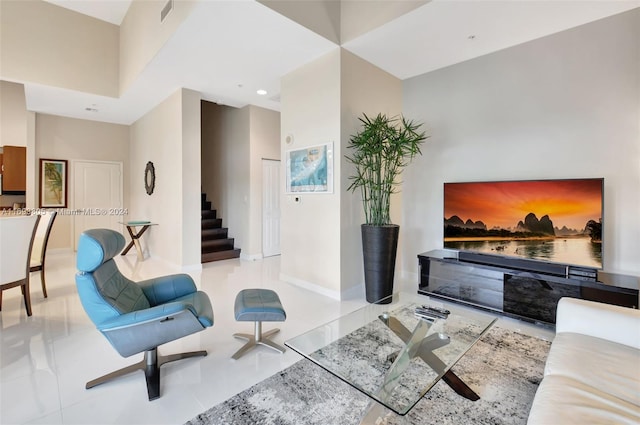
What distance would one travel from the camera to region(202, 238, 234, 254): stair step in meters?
5.84

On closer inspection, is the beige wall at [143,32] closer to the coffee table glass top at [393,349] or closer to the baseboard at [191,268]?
the baseboard at [191,268]

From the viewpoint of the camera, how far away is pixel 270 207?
19.9ft

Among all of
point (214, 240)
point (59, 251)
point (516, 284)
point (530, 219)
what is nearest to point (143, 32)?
point (214, 240)

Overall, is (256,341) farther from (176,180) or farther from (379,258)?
(176,180)

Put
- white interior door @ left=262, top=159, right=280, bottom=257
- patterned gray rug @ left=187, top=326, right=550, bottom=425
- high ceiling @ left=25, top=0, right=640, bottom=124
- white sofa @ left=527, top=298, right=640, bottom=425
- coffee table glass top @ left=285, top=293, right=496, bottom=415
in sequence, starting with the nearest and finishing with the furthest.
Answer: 1. white sofa @ left=527, top=298, right=640, bottom=425
2. coffee table glass top @ left=285, top=293, right=496, bottom=415
3. patterned gray rug @ left=187, top=326, right=550, bottom=425
4. high ceiling @ left=25, top=0, right=640, bottom=124
5. white interior door @ left=262, top=159, right=280, bottom=257

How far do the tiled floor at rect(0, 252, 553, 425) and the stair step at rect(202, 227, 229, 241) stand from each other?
2.65m

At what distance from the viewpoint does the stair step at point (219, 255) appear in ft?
18.3

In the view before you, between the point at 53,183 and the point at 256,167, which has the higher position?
the point at 256,167

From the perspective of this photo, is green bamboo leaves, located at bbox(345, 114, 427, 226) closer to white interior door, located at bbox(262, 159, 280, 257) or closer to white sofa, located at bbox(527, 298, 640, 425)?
white sofa, located at bbox(527, 298, 640, 425)

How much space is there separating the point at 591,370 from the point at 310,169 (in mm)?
3141

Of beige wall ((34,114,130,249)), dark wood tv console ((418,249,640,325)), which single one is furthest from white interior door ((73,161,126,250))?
dark wood tv console ((418,249,640,325))

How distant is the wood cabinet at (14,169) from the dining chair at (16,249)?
3648mm

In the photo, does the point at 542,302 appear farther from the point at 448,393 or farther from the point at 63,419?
the point at 63,419

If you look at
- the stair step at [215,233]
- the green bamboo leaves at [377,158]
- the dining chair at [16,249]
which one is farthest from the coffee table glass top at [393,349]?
the stair step at [215,233]
